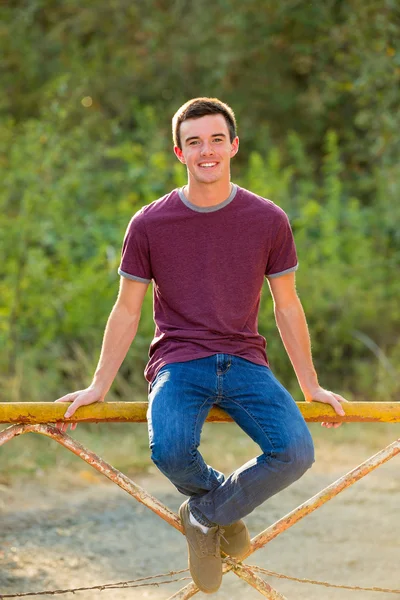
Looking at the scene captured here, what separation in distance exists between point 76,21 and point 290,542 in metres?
7.32

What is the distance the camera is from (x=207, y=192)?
2.80 m

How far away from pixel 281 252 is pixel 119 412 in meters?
0.69

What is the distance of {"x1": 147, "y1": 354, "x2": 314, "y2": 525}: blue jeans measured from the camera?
8.46 ft

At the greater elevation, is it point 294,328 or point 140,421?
point 294,328

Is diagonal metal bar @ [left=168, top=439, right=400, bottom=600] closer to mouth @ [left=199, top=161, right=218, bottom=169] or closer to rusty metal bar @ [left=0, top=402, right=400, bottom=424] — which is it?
rusty metal bar @ [left=0, top=402, right=400, bottom=424]

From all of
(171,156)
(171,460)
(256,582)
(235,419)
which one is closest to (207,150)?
(235,419)

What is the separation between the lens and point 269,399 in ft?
8.75

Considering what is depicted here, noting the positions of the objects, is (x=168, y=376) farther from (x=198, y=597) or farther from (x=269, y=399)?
(x=198, y=597)

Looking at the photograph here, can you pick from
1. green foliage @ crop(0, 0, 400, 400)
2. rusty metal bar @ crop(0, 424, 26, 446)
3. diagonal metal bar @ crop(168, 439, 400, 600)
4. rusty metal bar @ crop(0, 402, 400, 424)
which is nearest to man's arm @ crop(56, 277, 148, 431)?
rusty metal bar @ crop(0, 402, 400, 424)

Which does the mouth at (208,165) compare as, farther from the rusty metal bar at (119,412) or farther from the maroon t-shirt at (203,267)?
the rusty metal bar at (119,412)

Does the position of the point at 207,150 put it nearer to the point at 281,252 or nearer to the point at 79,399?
the point at 281,252

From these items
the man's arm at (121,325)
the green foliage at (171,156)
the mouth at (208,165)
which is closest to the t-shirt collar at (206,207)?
the mouth at (208,165)

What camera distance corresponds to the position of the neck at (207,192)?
2795mm

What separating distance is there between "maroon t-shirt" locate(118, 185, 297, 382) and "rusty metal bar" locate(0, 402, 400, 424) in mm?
171
